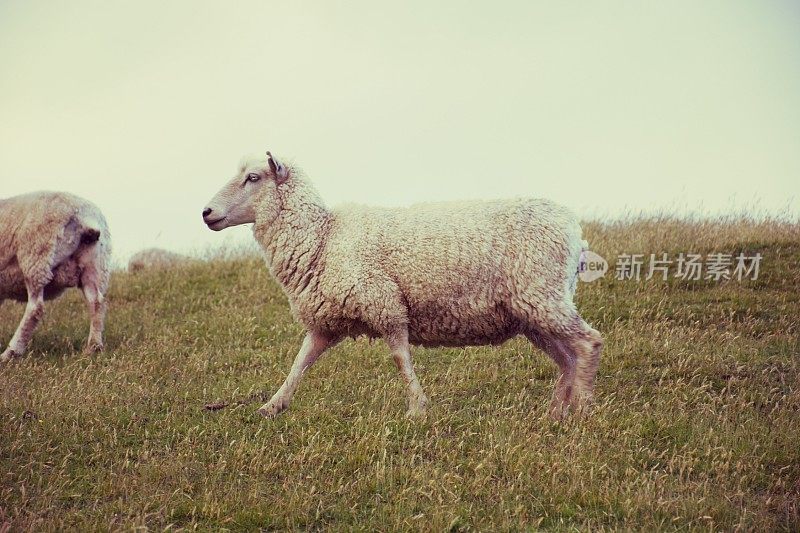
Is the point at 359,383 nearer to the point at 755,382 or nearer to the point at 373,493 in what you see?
the point at 373,493

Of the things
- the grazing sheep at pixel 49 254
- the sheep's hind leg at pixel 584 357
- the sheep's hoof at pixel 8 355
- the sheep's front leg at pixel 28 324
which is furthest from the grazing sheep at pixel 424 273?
the sheep's hoof at pixel 8 355

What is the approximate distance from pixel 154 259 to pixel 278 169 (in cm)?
1187

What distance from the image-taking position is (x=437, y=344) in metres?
8.07

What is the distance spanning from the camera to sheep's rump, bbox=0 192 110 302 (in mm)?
11641

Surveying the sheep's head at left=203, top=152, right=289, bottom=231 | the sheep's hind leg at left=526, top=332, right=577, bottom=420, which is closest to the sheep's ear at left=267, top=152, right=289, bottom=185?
the sheep's head at left=203, top=152, right=289, bottom=231

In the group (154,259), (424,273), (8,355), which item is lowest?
(8,355)

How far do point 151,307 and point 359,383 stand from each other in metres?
6.14

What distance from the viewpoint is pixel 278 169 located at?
8.09m

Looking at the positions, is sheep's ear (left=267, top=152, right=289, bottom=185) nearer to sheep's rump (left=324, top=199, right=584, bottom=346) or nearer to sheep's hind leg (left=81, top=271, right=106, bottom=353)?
sheep's rump (left=324, top=199, right=584, bottom=346)

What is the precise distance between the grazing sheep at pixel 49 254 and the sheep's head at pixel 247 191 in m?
4.48

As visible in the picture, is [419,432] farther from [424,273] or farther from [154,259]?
[154,259]

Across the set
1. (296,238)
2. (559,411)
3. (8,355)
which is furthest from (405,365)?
(8,355)

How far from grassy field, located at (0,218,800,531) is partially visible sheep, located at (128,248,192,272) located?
4690 millimetres

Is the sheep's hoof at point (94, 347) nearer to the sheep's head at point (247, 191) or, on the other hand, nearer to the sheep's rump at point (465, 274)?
the sheep's head at point (247, 191)
